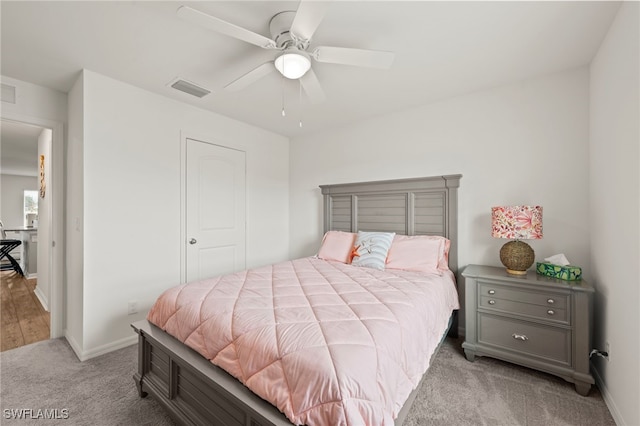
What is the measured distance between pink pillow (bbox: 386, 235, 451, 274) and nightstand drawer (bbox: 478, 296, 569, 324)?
45 cm

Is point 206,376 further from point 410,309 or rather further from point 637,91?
point 637,91

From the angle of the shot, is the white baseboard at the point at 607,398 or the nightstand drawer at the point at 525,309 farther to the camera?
the nightstand drawer at the point at 525,309

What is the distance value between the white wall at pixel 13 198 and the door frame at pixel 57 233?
709 cm

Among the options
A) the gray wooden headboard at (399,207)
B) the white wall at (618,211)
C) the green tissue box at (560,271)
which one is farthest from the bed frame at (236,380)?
the white wall at (618,211)

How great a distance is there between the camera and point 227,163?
344 cm

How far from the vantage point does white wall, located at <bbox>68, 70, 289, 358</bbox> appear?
2326 millimetres

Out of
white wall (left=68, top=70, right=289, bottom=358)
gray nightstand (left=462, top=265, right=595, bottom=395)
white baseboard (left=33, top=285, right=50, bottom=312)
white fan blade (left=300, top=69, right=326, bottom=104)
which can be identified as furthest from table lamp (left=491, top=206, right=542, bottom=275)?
white baseboard (left=33, top=285, right=50, bottom=312)

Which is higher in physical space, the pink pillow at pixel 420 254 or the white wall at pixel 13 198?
the white wall at pixel 13 198

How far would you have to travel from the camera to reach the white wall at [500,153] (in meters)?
2.26

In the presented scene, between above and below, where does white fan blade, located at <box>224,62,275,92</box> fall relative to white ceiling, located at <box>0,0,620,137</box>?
below

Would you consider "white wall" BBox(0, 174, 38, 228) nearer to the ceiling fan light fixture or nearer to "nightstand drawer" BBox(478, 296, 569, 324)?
the ceiling fan light fixture

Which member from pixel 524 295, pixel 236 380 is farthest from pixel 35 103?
pixel 524 295

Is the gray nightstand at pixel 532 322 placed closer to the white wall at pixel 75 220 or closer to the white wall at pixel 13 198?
the white wall at pixel 75 220

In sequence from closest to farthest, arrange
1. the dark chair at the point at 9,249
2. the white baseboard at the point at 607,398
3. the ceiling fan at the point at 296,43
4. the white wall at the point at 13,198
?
the ceiling fan at the point at 296,43, the white baseboard at the point at 607,398, the dark chair at the point at 9,249, the white wall at the point at 13,198
